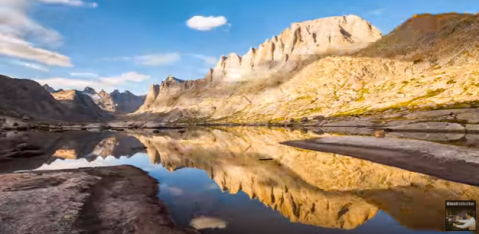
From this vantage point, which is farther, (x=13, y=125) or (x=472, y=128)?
(x=13, y=125)

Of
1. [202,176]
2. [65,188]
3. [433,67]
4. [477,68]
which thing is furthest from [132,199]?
[433,67]

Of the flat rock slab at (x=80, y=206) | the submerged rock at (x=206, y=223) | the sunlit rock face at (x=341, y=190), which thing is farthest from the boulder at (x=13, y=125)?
the submerged rock at (x=206, y=223)

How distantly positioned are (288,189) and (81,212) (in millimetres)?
17088

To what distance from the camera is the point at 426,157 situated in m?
37.8

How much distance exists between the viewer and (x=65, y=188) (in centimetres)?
2592

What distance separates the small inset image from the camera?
16.5 m

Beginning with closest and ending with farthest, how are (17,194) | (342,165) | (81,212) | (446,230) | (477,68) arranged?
(446,230), (81,212), (17,194), (342,165), (477,68)

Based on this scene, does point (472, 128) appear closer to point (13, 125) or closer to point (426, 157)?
point (426, 157)

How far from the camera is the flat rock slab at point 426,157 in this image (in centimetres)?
2864

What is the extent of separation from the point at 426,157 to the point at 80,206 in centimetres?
3997

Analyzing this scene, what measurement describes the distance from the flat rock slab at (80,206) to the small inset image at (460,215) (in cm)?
1632

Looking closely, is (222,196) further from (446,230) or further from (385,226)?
(446,230)

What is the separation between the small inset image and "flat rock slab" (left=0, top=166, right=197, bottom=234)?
643 inches

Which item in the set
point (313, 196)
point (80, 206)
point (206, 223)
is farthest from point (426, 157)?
point (80, 206)
